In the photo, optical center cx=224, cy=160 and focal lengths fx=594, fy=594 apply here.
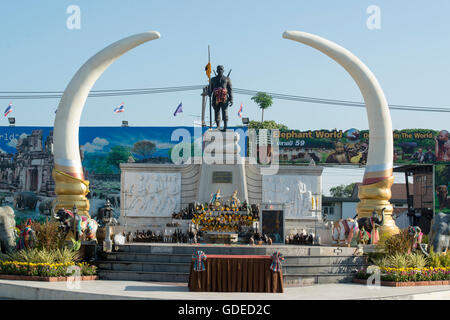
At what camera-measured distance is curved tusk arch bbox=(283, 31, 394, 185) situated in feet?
73.8

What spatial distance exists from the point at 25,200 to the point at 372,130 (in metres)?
27.4

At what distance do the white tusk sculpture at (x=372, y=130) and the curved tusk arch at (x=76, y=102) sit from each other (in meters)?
6.12

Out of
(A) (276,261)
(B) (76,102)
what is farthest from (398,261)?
(B) (76,102)

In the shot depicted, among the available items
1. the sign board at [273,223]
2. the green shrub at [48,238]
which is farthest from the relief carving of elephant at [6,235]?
Answer: the sign board at [273,223]

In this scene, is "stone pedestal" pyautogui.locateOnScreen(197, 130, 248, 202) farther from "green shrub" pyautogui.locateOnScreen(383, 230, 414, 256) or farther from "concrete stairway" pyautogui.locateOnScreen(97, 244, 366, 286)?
"green shrub" pyautogui.locateOnScreen(383, 230, 414, 256)

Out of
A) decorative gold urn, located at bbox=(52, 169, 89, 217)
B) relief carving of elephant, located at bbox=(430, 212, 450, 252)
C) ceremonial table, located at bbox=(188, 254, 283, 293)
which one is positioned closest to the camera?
ceremonial table, located at bbox=(188, 254, 283, 293)

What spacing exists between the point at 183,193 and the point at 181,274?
33.9ft

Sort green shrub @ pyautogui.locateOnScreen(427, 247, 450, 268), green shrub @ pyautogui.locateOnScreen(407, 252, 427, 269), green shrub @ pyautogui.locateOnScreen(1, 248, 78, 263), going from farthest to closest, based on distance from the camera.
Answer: green shrub @ pyautogui.locateOnScreen(427, 247, 450, 268)
green shrub @ pyautogui.locateOnScreen(407, 252, 427, 269)
green shrub @ pyautogui.locateOnScreen(1, 248, 78, 263)

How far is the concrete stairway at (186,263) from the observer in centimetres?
1569

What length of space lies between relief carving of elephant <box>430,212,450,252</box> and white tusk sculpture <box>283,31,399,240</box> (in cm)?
402

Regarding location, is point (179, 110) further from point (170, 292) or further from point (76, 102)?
point (170, 292)

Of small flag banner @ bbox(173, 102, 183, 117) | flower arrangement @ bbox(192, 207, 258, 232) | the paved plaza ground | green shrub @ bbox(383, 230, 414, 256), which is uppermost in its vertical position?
small flag banner @ bbox(173, 102, 183, 117)

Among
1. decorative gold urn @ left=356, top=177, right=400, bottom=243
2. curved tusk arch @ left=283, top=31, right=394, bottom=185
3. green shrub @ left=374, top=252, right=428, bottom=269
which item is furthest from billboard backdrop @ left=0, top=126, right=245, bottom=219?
green shrub @ left=374, top=252, right=428, bottom=269

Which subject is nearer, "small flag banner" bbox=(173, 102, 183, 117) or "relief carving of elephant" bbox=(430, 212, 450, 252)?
"relief carving of elephant" bbox=(430, 212, 450, 252)
